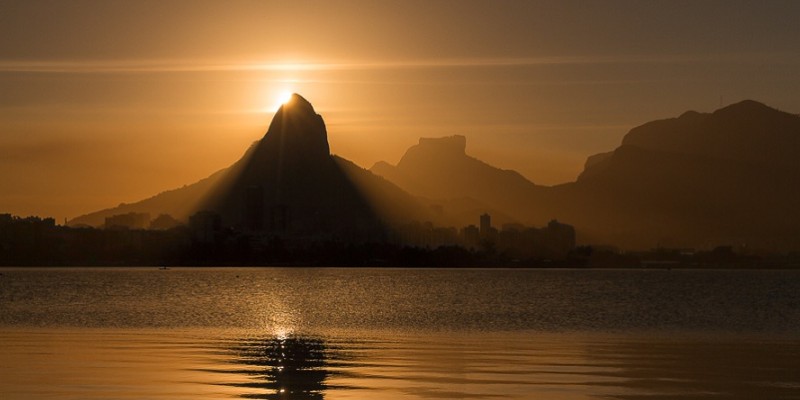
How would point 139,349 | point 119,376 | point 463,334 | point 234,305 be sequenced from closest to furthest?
point 119,376, point 139,349, point 463,334, point 234,305

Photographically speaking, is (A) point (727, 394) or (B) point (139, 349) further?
(B) point (139, 349)

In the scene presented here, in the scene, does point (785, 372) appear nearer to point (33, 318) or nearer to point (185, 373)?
point (185, 373)

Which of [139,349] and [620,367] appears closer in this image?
[620,367]

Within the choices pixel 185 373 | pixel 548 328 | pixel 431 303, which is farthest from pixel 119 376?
pixel 431 303

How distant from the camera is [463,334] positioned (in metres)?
71.1

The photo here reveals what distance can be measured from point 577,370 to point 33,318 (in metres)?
54.5

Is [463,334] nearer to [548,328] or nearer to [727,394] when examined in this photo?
[548,328]

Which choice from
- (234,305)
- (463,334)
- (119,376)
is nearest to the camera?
(119,376)

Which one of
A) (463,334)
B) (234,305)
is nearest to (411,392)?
(463,334)

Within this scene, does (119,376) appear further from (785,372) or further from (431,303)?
(431,303)

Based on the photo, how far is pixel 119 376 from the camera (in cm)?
4050

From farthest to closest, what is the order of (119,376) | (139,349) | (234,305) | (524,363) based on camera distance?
(234,305), (139,349), (524,363), (119,376)

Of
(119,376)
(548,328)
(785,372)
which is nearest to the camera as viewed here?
(119,376)

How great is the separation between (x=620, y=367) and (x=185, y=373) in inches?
666
